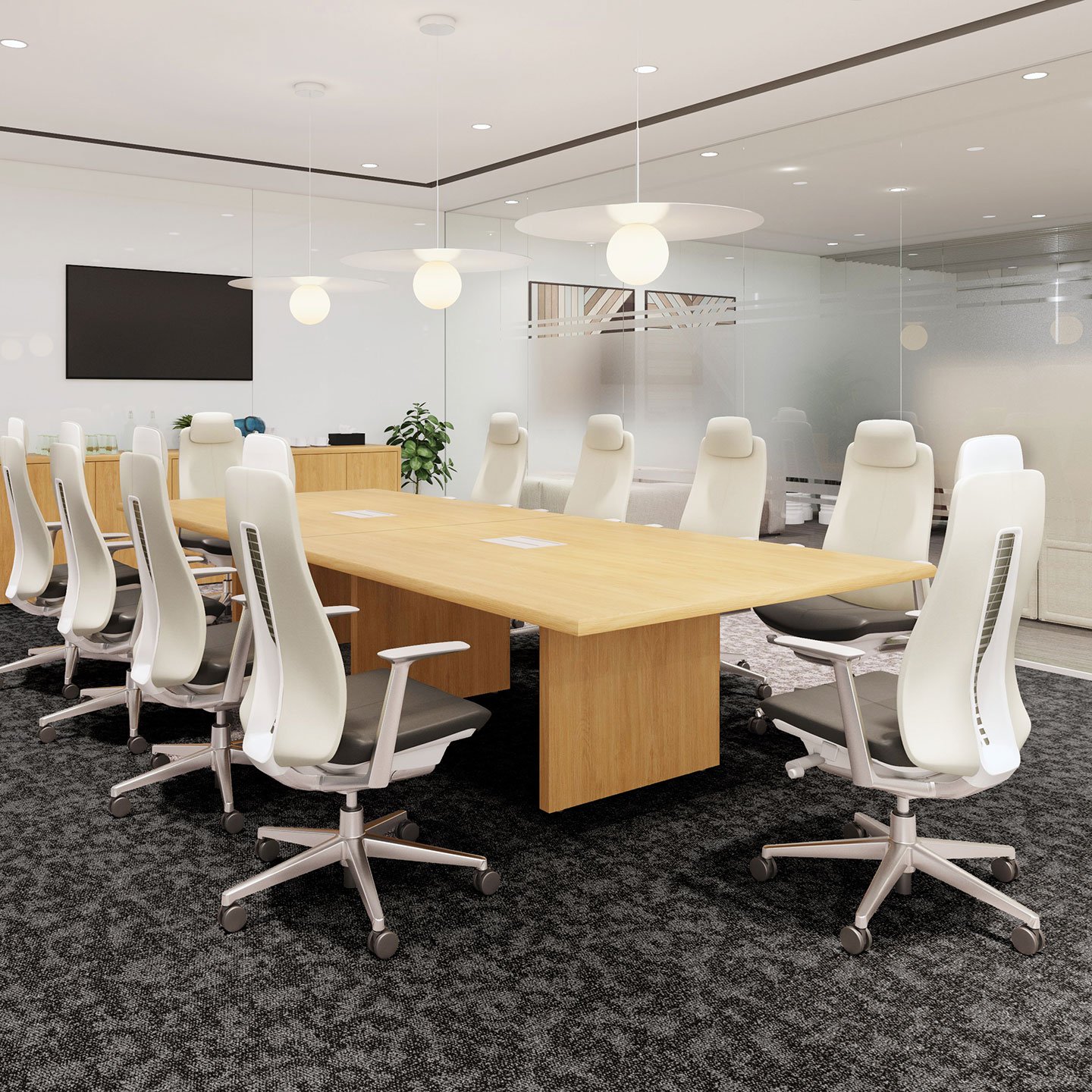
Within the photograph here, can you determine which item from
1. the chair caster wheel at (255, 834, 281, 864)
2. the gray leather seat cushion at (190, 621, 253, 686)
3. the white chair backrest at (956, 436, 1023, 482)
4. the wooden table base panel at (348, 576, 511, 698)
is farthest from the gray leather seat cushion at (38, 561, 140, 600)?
the white chair backrest at (956, 436, 1023, 482)

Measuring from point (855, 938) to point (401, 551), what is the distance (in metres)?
2.09

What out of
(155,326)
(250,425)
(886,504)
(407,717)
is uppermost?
(155,326)

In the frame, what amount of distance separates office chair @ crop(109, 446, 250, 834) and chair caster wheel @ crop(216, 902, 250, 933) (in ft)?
2.05

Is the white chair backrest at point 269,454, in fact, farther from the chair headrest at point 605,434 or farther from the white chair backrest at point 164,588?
the chair headrest at point 605,434

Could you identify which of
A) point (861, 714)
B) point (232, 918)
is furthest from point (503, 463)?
point (232, 918)

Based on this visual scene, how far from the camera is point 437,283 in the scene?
517 centimetres

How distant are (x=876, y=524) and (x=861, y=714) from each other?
6.20 feet

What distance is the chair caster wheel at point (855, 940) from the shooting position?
253cm

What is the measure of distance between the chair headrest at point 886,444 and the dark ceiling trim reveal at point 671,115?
187cm

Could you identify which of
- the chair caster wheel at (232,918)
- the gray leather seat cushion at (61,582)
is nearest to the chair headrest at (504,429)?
the gray leather seat cushion at (61,582)

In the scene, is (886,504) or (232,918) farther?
(886,504)

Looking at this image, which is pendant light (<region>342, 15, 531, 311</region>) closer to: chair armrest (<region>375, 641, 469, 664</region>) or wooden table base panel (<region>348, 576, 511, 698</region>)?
wooden table base panel (<region>348, 576, 511, 698</region>)

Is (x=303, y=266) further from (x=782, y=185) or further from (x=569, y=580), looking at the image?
(x=569, y=580)

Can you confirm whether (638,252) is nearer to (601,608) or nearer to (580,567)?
(580,567)
